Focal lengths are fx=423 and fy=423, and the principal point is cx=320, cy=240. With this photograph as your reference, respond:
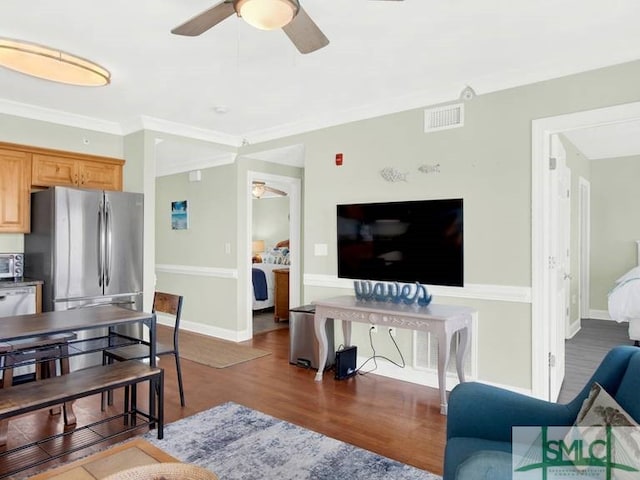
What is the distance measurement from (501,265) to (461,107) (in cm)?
135

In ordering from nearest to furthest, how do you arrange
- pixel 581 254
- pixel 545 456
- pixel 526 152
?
pixel 545 456 → pixel 526 152 → pixel 581 254

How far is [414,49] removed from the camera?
2.90 m

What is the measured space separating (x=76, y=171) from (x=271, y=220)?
16.3ft

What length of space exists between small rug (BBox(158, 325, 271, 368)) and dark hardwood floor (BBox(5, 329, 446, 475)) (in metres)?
0.17

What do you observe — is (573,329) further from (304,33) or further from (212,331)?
(304,33)

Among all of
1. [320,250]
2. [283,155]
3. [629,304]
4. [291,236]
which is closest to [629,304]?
[629,304]

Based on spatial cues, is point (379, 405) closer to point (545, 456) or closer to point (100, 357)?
point (545, 456)

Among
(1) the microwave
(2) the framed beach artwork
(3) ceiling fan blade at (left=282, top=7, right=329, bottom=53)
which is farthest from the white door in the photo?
(1) the microwave

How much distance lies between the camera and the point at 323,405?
130 inches

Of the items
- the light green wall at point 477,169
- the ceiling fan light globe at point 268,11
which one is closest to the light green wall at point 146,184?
the light green wall at point 477,169

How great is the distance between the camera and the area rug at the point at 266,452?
2.31 m

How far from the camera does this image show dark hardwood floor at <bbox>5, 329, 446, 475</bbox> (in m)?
2.71

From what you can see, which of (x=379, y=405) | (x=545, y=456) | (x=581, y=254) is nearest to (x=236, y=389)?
(x=379, y=405)

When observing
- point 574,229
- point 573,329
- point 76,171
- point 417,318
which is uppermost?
point 76,171
